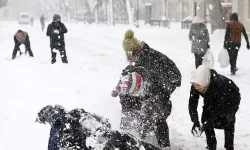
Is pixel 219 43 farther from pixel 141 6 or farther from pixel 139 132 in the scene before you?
pixel 141 6

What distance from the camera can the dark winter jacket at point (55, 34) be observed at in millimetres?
14086

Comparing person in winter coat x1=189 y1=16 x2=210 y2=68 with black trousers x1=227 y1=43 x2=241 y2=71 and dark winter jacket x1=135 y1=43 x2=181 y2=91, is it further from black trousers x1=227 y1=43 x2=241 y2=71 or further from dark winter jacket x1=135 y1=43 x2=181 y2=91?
dark winter jacket x1=135 y1=43 x2=181 y2=91

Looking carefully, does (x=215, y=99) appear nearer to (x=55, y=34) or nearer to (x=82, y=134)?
(x=82, y=134)

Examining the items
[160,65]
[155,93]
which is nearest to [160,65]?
[160,65]

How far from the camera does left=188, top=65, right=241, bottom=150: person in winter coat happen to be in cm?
502

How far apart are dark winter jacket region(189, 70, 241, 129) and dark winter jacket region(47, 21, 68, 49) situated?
30.7ft

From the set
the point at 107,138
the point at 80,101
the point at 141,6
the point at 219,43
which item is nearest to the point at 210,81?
the point at 107,138

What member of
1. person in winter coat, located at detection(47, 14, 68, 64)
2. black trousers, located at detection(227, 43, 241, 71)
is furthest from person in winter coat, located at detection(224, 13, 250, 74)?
person in winter coat, located at detection(47, 14, 68, 64)

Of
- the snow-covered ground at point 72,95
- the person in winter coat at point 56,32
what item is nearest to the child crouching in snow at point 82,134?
the snow-covered ground at point 72,95

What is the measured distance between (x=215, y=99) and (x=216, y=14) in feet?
61.0

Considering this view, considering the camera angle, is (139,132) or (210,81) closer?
(210,81)

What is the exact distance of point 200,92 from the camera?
17.3ft

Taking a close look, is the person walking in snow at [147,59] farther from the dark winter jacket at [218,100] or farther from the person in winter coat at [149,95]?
the dark winter jacket at [218,100]

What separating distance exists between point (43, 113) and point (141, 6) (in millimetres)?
59761
